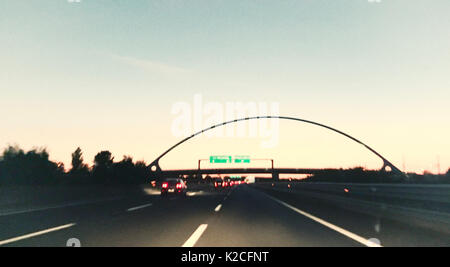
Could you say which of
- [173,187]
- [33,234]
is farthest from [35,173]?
[33,234]

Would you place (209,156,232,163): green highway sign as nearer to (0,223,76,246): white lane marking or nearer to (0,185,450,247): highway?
(0,185,450,247): highway

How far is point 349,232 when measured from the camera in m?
9.48

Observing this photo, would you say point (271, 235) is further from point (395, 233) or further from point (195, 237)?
point (395, 233)

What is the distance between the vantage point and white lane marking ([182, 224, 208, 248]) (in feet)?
24.9

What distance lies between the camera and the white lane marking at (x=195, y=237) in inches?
299

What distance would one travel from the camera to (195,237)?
28.3 feet

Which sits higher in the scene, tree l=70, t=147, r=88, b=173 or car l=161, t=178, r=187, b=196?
tree l=70, t=147, r=88, b=173

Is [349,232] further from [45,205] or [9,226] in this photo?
[45,205]

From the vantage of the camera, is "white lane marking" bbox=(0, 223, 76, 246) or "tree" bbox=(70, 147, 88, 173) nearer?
"white lane marking" bbox=(0, 223, 76, 246)

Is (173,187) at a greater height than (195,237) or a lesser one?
greater

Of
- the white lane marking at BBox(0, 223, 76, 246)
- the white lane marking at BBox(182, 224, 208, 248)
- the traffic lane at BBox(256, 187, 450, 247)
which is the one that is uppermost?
the white lane marking at BBox(0, 223, 76, 246)

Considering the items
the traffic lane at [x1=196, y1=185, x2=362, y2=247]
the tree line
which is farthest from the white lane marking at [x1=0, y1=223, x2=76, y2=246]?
the tree line

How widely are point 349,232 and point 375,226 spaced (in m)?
1.65
